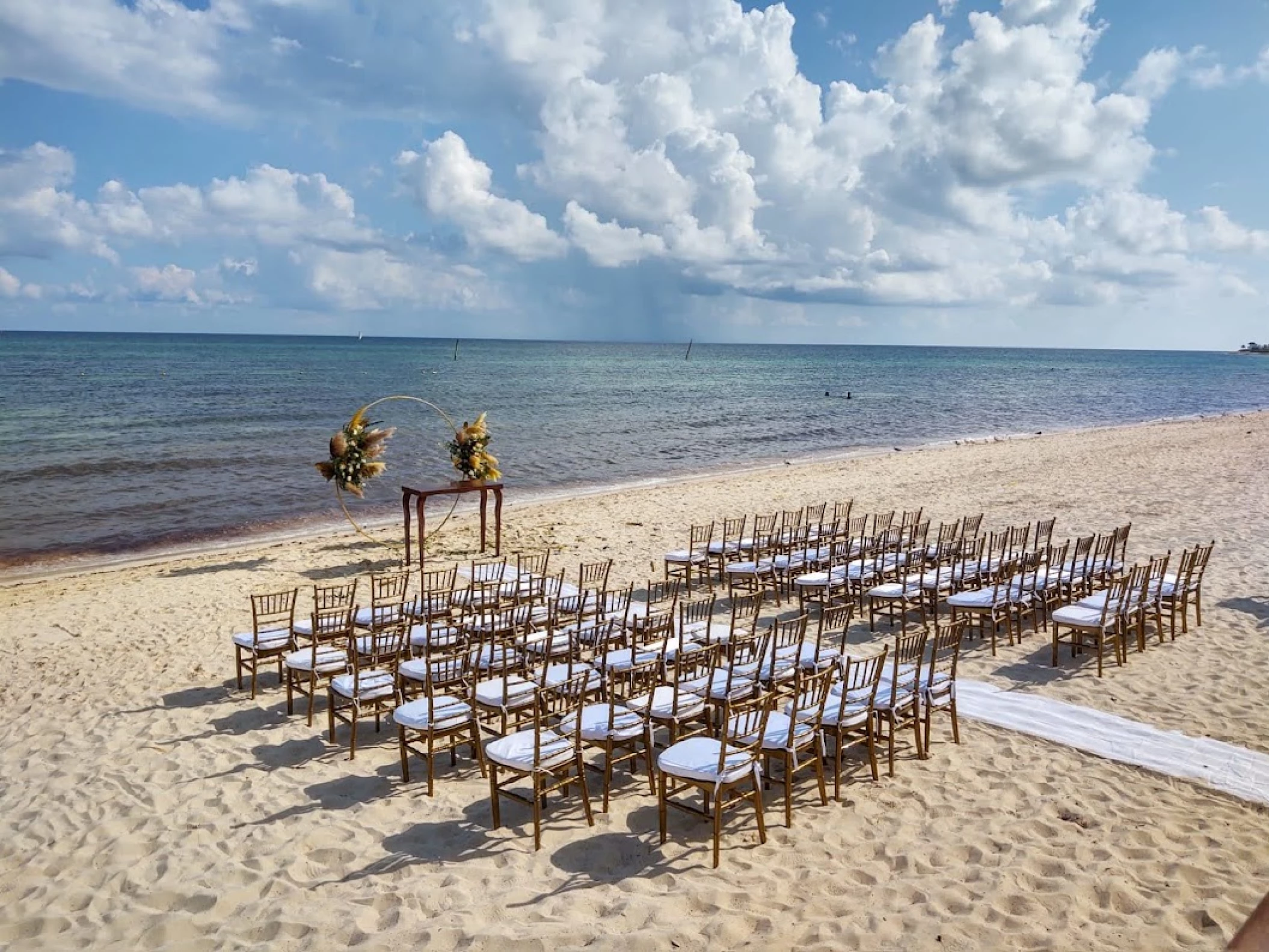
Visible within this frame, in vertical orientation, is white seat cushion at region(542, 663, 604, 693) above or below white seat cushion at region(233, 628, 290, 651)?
above

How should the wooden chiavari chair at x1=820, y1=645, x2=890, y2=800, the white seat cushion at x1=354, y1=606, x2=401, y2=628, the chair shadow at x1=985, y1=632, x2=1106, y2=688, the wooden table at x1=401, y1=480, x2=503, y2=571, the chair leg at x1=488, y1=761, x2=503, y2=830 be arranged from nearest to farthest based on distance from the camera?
the chair leg at x1=488, y1=761, x2=503, y2=830 → the wooden chiavari chair at x1=820, y1=645, x2=890, y2=800 → the chair shadow at x1=985, y1=632, x2=1106, y2=688 → the white seat cushion at x1=354, y1=606, x2=401, y2=628 → the wooden table at x1=401, y1=480, x2=503, y2=571

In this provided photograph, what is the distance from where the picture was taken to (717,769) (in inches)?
245

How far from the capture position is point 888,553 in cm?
1417

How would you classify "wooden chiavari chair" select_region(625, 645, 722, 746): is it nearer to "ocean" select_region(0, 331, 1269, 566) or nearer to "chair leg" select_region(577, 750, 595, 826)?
"chair leg" select_region(577, 750, 595, 826)

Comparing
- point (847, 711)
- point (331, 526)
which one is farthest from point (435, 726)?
point (331, 526)

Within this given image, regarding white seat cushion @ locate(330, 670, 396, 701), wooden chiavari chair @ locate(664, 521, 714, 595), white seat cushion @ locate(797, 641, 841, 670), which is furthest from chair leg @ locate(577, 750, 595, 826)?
wooden chiavari chair @ locate(664, 521, 714, 595)

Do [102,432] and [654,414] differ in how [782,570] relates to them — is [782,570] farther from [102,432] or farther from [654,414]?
[654,414]

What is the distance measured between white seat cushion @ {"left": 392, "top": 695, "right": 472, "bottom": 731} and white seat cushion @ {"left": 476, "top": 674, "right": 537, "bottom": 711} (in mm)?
205

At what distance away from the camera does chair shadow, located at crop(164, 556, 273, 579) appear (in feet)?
55.4

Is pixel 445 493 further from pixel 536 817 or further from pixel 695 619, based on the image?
pixel 536 817

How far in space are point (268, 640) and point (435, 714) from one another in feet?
10.9

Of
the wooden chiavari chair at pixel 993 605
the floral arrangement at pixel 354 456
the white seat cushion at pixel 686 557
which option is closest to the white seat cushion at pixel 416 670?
the wooden chiavari chair at pixel 993 605

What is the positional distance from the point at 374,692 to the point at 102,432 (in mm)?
37537

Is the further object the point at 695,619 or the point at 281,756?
the point at 695,619
